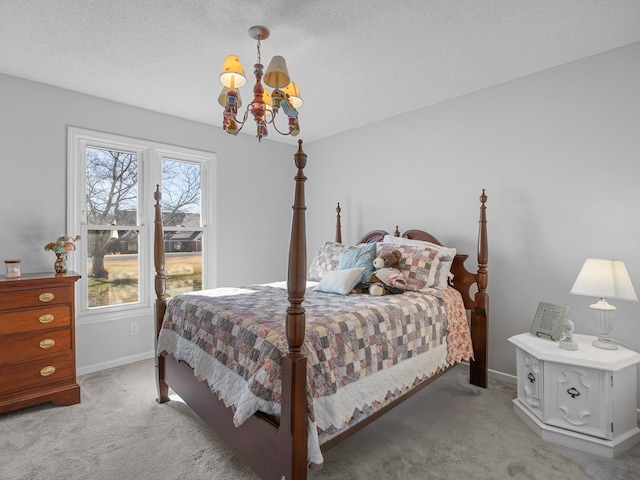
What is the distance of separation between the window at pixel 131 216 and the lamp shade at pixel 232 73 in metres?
1.82

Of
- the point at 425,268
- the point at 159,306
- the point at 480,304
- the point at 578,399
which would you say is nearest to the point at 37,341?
the point at 159,306

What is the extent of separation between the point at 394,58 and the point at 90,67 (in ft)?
7.47

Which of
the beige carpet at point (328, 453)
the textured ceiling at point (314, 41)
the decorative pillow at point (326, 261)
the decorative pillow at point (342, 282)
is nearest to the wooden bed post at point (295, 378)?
the beige carpet at point (328, 453)

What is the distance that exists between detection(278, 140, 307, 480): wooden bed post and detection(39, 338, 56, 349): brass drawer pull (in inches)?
81.6

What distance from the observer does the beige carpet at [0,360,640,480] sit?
1782mm

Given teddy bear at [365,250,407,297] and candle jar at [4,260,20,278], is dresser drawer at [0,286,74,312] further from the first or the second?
teddy bear at [365,250,407,297]

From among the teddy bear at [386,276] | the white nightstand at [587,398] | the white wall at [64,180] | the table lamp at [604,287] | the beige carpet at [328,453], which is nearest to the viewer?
the beige carpet at [328,453]

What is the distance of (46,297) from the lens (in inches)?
97.7

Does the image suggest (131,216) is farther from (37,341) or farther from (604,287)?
(604,287)

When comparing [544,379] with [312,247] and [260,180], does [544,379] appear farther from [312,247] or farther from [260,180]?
[260,180]

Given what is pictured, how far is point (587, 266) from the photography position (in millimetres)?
2170

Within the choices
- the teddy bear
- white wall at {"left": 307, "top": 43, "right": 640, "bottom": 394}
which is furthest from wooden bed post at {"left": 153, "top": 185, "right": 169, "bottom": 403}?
white wall at {"left": 307, "top": 43, "right": 640, "bottom": 394}

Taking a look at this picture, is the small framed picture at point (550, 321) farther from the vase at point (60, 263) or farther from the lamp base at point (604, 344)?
the vase at point (60, 263)

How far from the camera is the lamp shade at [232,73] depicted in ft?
6.60
